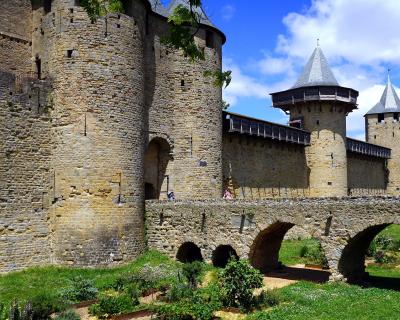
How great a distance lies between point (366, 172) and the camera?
42.8 metres

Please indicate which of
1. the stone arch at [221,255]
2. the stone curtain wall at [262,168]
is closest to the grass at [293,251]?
the stone arch at [221,255]

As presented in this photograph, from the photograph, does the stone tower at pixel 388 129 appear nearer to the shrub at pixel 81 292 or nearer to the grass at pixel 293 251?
the grass at pixel 293 251

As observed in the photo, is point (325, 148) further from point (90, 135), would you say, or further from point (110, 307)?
point (110, 307)

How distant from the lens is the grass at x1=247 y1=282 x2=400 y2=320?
504 inches

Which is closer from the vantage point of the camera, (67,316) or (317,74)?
(67,316)

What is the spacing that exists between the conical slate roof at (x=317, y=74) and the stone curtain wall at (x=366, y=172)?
25.1 feet

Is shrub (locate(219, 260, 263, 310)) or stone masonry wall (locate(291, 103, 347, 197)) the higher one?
stone masonry wall (locate(291, 103, 347, 197))

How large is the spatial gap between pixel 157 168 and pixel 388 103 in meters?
31.1

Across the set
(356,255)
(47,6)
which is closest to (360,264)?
(356,255)

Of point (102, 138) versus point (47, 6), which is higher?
point (47, 6)

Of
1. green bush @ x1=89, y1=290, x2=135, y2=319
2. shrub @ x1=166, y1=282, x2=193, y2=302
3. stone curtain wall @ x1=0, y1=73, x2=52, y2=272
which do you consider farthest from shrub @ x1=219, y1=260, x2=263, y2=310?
stone curtain wall @ x1=0, y1=73, x2=52, y2=272

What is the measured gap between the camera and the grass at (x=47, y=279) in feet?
51.6

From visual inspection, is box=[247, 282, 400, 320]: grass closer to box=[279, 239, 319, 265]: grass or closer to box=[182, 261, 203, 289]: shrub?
box=[182, 261, 203, 289]: shrub

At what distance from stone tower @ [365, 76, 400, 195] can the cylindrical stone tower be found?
109 ft
